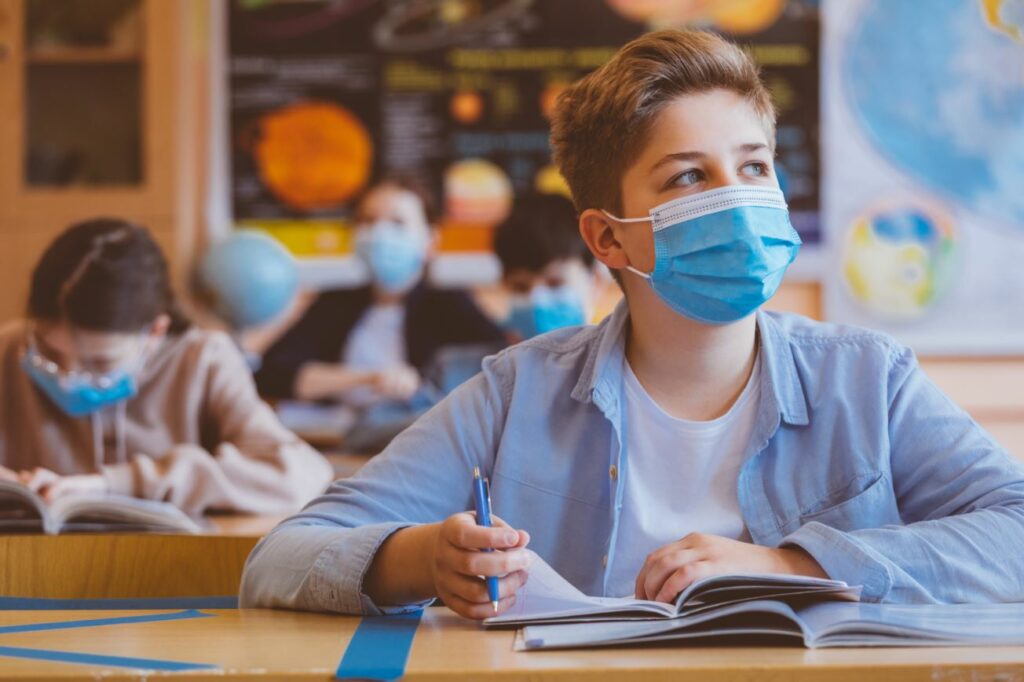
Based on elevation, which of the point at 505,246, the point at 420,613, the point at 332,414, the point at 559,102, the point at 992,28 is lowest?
the point at 332,414

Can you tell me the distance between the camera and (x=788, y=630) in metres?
0.91

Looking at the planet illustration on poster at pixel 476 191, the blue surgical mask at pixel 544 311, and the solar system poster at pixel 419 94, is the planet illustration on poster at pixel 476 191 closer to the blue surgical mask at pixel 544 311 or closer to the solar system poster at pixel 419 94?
the solar system poster at pixel 419 94

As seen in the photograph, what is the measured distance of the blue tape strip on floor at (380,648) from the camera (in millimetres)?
834

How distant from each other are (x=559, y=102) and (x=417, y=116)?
119 inches

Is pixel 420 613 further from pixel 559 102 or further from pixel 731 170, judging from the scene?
pixel 559 102

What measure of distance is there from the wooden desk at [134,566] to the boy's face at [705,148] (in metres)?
0.62

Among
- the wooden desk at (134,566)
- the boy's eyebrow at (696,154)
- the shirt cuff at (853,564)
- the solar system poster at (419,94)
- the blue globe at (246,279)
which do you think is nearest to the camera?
the shirt cuff at (853,564)

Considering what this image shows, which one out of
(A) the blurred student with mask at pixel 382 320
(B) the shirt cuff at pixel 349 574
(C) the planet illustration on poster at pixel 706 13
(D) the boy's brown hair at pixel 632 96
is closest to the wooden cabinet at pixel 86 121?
(A) the blurred student with mask at pixel 382 320

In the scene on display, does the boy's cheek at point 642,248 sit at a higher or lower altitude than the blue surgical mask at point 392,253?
higher

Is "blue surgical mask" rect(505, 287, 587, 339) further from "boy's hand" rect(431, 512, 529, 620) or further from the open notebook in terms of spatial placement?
"boy's hand" rect(431, 512, 529, 620)

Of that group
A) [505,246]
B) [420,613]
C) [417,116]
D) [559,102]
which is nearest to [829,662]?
[420,613]

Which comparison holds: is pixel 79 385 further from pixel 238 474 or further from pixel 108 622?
pixel 108 622

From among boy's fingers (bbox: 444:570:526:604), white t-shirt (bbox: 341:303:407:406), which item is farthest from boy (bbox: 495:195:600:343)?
boy's fingers (bbox: 444:570:526:604)

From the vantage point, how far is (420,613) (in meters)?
1.16
